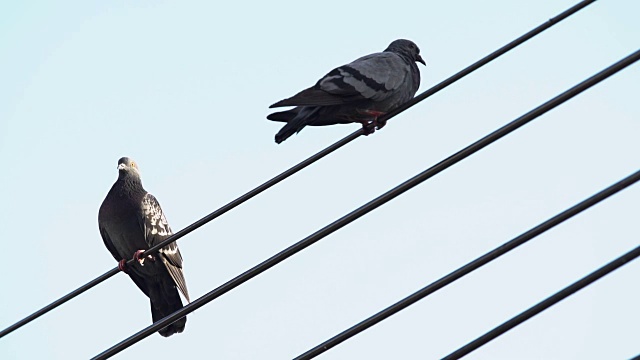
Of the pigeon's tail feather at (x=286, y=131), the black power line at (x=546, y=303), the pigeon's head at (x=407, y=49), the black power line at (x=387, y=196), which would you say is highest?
the pigeon's head at (x=407, y=49)

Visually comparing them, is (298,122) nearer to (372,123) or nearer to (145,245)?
(372,123)

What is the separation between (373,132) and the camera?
7.91 m

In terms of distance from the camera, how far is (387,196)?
17.1 feet

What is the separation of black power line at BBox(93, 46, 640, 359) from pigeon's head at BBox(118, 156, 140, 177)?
5012mm

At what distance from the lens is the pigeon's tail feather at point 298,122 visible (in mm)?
7988

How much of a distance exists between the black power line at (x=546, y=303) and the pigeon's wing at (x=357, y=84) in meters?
3.93

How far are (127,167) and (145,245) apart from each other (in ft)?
3.23

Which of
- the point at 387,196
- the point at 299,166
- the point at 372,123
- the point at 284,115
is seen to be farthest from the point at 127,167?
the point at 387,196

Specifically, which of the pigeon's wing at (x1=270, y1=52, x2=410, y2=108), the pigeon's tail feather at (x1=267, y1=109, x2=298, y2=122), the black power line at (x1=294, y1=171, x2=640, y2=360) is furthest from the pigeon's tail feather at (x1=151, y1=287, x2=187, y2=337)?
the black power line at (x1=294, y1=171, x2=640, y2=360)

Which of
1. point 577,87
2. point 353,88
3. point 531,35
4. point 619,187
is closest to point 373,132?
point 353,88

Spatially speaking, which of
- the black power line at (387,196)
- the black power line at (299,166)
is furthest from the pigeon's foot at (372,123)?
the black power line at (387,196)

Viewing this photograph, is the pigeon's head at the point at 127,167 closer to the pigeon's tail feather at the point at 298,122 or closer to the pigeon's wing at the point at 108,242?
the pigeon's wing at the point at 108,242

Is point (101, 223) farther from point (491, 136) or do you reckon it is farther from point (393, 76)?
point (491, 136)

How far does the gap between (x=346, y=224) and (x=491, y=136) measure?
2.90 feet
